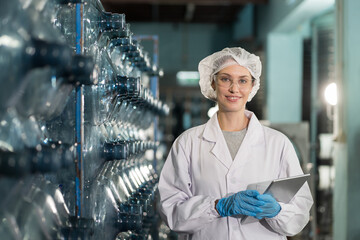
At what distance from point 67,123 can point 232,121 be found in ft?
2.55

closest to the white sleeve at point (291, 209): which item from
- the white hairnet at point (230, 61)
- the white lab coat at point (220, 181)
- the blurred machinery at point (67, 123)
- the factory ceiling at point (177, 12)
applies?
the white lab coat at point (220, 181)

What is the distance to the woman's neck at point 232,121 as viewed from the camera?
1809 mm

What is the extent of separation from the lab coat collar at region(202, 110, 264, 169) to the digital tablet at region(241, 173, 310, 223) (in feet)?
0.54

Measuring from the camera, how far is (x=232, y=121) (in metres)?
1.82

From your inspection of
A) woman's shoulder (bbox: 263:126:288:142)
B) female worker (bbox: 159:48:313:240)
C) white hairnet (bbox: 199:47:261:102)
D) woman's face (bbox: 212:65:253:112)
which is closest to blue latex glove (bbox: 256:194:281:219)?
female worker (bbox: 159:48:313:240)

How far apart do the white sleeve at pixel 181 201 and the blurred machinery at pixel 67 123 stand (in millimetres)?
133

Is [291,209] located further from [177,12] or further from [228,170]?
[177,12]

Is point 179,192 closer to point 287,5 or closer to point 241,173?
point 241,173

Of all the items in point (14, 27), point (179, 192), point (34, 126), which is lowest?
point (179, 192)

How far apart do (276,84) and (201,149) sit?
460 centimetres

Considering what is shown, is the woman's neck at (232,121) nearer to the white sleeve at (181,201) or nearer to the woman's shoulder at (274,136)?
the woman's shoulder at (274,136)

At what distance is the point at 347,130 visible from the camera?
3.19m

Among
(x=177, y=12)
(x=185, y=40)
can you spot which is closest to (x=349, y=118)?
(x=177, y=12)

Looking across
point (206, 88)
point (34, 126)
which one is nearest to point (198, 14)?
point (206, 88)
